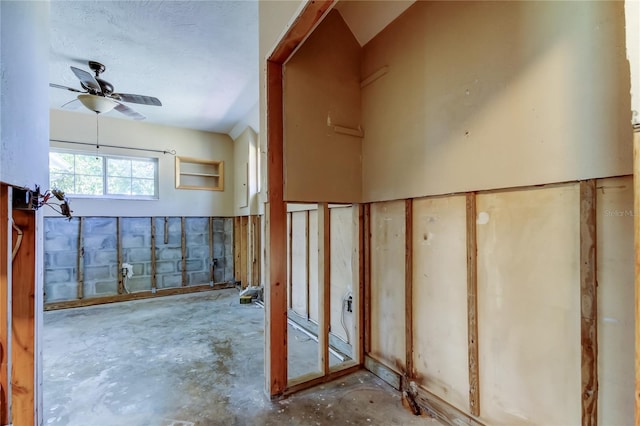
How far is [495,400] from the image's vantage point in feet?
5.79

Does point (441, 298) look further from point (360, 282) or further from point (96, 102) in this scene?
point (96, 102)

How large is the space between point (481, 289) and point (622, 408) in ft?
2.43

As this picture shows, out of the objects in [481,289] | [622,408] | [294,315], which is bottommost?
[294,315]

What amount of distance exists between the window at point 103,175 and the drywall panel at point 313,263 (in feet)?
12.3

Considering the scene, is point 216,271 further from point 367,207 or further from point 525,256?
point 525,256

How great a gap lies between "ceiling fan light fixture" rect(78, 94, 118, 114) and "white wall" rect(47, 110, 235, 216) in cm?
223

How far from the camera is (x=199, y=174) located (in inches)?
244

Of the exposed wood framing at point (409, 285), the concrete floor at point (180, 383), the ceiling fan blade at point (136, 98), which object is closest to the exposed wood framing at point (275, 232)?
the concrete floor at point (180, 383)

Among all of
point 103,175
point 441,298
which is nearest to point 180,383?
point 441,298

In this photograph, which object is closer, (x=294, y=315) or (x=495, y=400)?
(x=495, y=400)

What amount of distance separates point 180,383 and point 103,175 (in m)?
4.49

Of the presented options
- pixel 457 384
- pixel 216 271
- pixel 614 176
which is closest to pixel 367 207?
pixel 457 384

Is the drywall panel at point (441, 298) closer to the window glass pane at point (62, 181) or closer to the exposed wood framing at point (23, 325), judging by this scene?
the exposed wood framing at point (23, 325)

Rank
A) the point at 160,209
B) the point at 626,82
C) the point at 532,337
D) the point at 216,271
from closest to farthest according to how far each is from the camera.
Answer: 1. the point at 626,82
2. the point at 532,337
3. the point at 160,209
4. the point at 216,271
